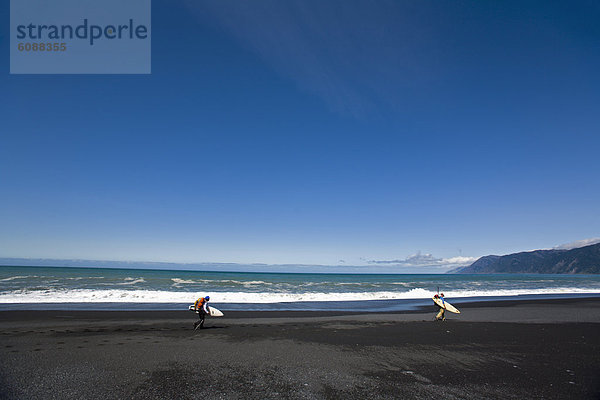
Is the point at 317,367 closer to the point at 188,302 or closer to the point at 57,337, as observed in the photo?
the point at 57,337

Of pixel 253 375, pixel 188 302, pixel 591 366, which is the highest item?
pixel 253 375

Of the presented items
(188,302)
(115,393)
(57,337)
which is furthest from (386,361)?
(188,302)

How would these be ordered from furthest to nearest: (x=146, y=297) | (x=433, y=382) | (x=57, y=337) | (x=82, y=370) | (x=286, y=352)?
(x=146, y=297)
(x=57, y=337)
(x=286, y=352)
(x=82, y=370)
(x=433, y=382)

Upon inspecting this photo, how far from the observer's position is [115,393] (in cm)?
652

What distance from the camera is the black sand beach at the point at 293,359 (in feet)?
22.2

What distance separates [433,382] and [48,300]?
27.7 m

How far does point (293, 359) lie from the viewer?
902 centimetres

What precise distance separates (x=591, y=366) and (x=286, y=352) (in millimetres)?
9014

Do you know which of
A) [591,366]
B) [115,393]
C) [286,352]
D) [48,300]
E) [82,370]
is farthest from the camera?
[48,300]

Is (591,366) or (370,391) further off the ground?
(370,391)

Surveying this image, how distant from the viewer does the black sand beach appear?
678 cm

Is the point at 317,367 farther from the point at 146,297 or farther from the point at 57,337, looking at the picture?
the point at 146,297

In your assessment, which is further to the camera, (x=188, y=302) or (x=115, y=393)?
(x=188, y=302)

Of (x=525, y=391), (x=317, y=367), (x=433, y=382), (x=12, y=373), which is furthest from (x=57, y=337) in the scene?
(x=525, y=391)
